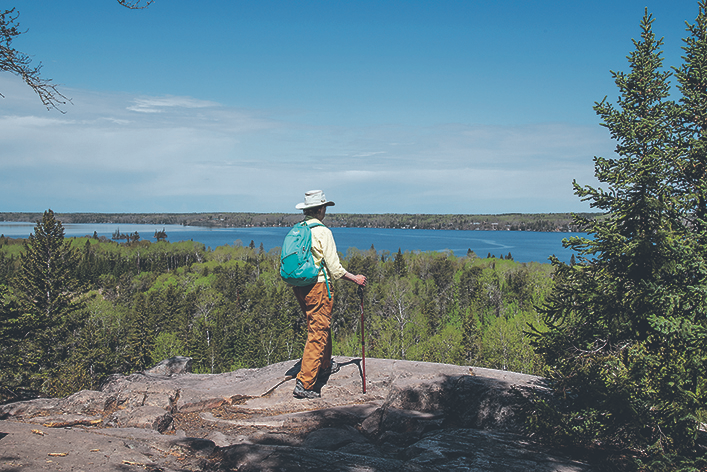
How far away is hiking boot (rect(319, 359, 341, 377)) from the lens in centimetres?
800

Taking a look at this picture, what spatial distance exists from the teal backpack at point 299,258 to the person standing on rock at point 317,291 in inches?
5.9

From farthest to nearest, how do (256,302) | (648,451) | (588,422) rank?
(256,302), (588,422), (648,451)

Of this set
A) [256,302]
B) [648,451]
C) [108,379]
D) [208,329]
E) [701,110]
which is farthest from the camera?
[256,302]

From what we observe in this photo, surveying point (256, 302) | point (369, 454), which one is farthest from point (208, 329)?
point (369, 454)

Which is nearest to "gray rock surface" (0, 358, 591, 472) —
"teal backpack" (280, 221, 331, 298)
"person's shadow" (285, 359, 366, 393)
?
"person's shadow" (285, 359, 366, 393)

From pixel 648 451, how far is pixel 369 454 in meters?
2.88

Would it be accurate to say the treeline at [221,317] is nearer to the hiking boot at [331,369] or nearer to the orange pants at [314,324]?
the hiking boot at [331,369]

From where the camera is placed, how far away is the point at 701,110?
5184 mm

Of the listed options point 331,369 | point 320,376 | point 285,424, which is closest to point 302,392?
point 320,376

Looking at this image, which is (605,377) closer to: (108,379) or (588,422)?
(588,422)

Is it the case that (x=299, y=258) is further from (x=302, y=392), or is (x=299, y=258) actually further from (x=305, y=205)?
(x=302, y=392)

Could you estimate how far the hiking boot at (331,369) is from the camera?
800cm

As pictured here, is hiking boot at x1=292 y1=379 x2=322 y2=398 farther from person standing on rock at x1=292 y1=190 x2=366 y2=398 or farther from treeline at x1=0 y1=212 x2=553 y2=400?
treeline at x1=0 y1=212 x2=553 y2=400

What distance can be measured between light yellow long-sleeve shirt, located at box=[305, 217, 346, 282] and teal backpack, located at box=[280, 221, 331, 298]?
0.38 ft
